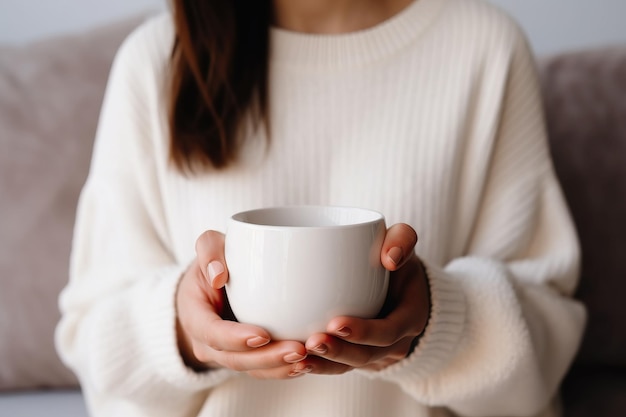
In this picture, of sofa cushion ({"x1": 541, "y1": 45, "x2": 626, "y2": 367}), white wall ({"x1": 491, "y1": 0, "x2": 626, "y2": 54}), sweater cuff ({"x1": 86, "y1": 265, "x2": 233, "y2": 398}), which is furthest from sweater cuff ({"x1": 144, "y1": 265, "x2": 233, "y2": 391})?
white wall ({"x1": 491, "y1": 0, "x2": 626, "y2": 54})

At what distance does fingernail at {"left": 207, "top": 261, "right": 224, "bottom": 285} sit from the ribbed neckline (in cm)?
45

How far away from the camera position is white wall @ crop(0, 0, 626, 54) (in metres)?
1.37

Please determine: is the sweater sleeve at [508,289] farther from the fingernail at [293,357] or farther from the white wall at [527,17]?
the white wall at [527,17]

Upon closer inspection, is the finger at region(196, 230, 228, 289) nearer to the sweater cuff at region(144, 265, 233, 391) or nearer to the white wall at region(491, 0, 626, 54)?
the sweater cuff at region(144, 265, 233, 391)

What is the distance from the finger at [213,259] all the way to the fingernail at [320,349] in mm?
90

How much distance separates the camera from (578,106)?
3.77 ft

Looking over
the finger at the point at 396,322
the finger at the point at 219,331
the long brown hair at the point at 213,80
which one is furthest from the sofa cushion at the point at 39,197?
the finger at the point at 396,322

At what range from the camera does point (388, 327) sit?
0.56 metres

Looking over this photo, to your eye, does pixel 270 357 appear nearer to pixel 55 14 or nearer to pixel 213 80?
pixel 213 80

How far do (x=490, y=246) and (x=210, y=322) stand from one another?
0.46m

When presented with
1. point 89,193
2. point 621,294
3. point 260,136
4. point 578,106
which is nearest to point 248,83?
point 260,136

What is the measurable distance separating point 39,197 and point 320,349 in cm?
75

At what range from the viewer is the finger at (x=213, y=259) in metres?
0.55

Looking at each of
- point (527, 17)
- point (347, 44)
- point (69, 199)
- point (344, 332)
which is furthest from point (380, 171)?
point (527, 17)
